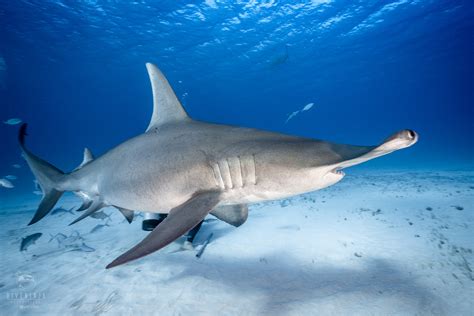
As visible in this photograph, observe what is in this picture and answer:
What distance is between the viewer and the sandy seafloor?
3164 millimetres

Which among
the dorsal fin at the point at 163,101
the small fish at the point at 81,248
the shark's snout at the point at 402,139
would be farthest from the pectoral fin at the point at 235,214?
the small fish at the point at 81,248

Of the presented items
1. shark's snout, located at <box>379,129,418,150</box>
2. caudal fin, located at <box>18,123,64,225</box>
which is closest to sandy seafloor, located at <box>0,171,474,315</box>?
caudal fin, located at <box>18,123,64,225</box>

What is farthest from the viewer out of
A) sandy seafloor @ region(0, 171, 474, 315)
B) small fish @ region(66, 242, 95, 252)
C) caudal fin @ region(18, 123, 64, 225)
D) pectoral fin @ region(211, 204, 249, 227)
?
small fish @ region(66, 242, 95, 252)

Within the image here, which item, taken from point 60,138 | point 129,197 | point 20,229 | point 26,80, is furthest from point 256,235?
point 60,138

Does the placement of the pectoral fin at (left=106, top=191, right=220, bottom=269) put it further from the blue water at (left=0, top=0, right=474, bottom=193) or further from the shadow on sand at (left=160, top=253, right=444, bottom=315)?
the blue water at (left=0, top=0, right=474, bottom=193)

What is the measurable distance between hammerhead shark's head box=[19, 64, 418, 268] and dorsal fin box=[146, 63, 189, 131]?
0.5 inches

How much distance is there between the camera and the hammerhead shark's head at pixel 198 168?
1904 millimetres

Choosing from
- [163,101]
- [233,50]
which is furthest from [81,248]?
[233,50]

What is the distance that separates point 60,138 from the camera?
11994 cm

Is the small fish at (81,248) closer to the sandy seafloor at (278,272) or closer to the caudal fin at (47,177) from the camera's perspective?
the sandy seafloor at (278,272)

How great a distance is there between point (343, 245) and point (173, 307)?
348cm

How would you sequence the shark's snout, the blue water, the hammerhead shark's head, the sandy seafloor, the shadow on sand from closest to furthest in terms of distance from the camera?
the shark's snout → the hammerhead shark's head → the shadow on sand → the sandy seafloor → the blue water

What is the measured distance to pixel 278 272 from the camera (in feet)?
13.3

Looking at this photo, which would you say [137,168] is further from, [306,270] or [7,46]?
[7,46]
